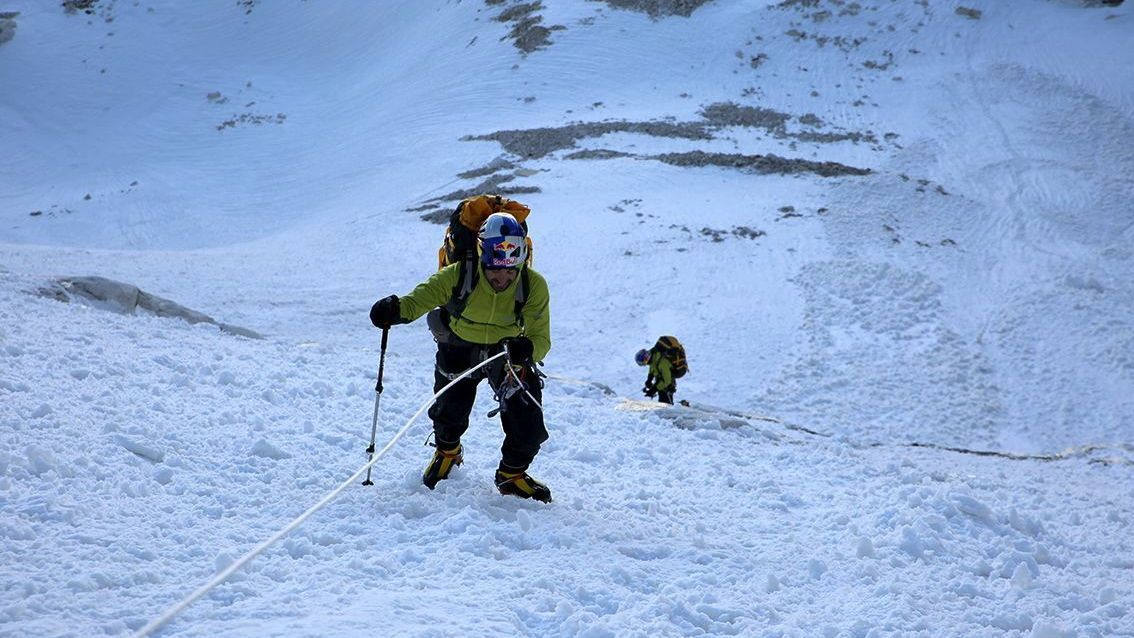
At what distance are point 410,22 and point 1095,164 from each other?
1410 inches

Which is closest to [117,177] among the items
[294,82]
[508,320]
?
[294,82]

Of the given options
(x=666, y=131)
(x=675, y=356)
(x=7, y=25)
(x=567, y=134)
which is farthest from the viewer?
(x=7, y=25)

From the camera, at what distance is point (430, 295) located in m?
6.09

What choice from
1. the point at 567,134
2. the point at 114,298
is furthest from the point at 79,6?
the point at 114,298

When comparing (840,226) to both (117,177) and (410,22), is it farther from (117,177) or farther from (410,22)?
(410,22)

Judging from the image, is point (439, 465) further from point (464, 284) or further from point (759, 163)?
point (759, 163)

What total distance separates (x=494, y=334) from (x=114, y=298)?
27.9 feet

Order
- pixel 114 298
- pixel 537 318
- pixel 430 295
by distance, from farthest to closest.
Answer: pixel 114 298, pixel 537 318, pixel 430 295

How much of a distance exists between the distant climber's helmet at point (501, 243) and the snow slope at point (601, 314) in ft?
5.57

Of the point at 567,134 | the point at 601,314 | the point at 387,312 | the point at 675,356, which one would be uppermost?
the point at 567,134

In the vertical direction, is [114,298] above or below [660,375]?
above

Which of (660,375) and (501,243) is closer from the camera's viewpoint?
(501,243)

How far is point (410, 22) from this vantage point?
51.6m

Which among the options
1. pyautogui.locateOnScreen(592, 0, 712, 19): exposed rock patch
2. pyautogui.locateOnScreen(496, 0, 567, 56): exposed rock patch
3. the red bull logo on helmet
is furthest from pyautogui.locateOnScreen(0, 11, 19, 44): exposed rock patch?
the red bull logo on helmet
